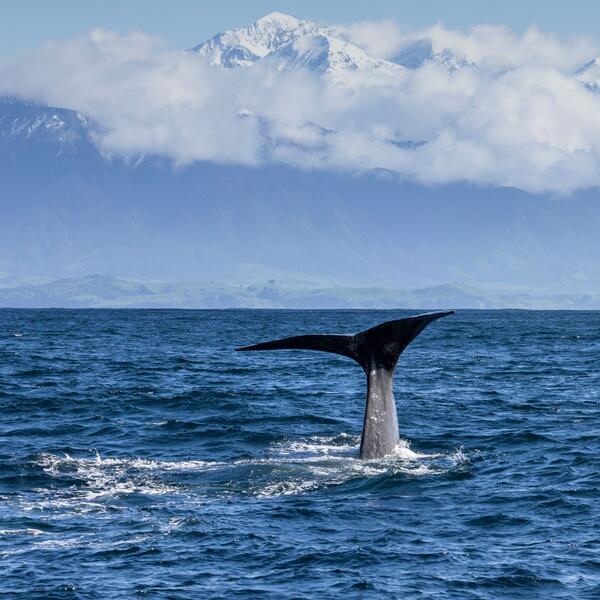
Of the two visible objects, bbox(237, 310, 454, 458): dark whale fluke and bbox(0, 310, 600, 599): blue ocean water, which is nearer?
bbox(0, 310, 600, 599): blue ocean water

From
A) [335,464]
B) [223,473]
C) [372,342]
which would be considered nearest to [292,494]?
[223,473]

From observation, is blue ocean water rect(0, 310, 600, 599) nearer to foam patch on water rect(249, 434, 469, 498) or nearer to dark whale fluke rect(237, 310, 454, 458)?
foam patch on water rect(249, 434, 469, 498)

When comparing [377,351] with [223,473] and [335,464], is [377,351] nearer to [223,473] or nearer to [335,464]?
[335,464]

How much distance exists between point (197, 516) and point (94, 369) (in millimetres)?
25690

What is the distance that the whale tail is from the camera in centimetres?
1875

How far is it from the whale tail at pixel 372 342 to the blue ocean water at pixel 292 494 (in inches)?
70.1

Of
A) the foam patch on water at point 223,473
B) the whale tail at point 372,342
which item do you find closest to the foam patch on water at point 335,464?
the foam patch on water at point 223,473

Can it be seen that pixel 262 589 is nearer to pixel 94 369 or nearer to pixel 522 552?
pixel 522 552

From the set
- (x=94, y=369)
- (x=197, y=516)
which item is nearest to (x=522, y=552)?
(x=197, y=516)

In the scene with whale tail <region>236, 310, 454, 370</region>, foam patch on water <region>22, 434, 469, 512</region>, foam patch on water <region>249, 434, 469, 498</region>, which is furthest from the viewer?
foam patch on water <region>249, 434, 469, 498</region>

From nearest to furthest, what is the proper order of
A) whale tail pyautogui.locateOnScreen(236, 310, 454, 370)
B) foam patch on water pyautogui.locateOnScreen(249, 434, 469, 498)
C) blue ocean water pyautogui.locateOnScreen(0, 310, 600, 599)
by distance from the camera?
blue ocean water pyautogui.locateOnScreen(0, 310, 600, 599) < whale tail pyautogui.locateOnScreen(236, 310, 454, 370) < foam patch on water pyautogui.locateOnScreen(249, 434, 469, 498)

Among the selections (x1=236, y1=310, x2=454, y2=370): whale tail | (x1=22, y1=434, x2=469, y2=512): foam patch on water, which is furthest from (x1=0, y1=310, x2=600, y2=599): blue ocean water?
(x1=236, y1=310, x2=454, y2=370): whale tail

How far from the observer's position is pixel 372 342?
19.4m

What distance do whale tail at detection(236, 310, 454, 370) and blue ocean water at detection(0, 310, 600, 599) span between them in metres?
1.78
